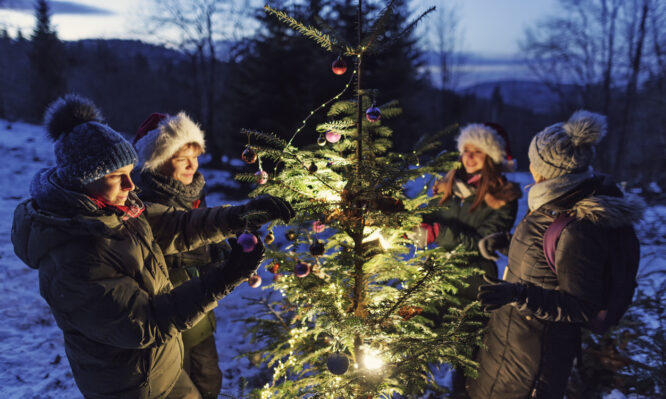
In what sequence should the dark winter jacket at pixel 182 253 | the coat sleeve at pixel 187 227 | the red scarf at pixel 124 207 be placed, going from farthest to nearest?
the dark winter jacket at pixel 182 253, the coat sleeve at pixel 187 227, the red scarf at pixel 124 207

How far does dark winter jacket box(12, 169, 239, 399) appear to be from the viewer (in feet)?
4.94

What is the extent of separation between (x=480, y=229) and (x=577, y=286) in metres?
1.22

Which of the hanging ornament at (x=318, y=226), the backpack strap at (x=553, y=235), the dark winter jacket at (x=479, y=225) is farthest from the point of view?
the dark winter jacket at (x=479, y=225)

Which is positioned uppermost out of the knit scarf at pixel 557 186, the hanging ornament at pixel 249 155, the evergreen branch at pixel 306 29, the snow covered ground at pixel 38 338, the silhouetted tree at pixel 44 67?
the silhouetted tree at pixel 44 67

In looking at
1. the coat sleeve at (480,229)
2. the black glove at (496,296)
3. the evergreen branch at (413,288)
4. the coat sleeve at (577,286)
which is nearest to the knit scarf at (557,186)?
the coat sleeve at (577,286)

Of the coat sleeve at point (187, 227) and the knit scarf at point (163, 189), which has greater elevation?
the knit scarf at point (163, 189)

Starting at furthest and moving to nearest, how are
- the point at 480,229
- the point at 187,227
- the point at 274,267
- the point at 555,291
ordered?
A: the point at 480,229 → the point at 187,227 → the point at 274,267 → the point at 555,291

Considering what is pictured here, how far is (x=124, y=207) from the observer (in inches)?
71.7

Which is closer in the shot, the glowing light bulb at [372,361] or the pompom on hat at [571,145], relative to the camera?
the glowing light bulb at [372,361]

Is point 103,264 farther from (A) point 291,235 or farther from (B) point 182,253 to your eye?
(B) point 182,253

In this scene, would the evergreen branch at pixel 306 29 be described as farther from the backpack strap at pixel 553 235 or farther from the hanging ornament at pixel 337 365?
the backpack strap at pixel 553 235

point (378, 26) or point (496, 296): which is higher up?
point (378, 26)

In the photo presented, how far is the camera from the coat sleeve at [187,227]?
7.63 ft

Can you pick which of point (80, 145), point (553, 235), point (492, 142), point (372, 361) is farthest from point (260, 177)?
point (492, 142)
